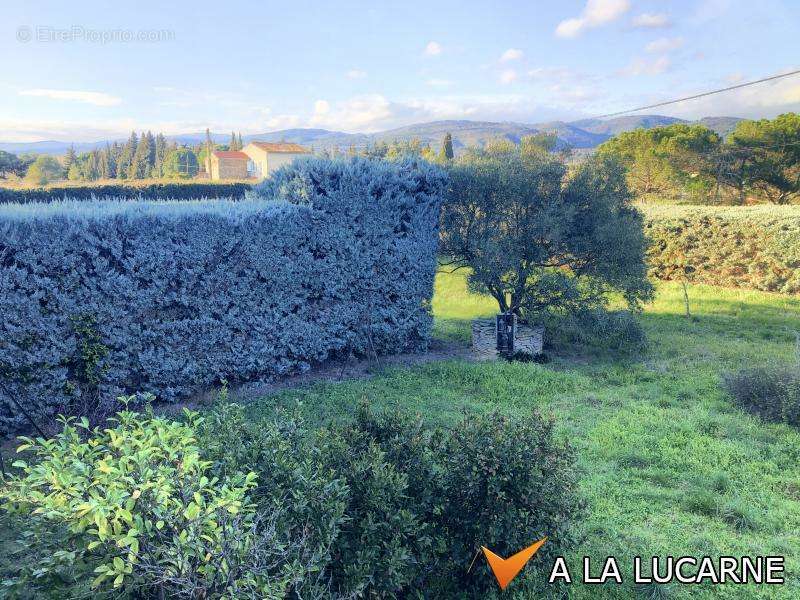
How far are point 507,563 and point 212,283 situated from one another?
5.01m

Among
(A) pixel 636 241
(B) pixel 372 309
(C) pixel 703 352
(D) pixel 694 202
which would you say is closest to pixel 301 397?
(B) pixel 372 309

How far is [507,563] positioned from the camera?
2750 millimetres

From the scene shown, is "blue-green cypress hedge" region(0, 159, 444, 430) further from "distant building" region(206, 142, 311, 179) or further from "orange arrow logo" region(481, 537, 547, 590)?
"distant building" region(206, 142, 311, 179)

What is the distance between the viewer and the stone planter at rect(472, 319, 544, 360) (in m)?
8.98

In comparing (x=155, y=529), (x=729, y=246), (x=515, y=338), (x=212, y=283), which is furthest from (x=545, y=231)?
(x=729, y=246)

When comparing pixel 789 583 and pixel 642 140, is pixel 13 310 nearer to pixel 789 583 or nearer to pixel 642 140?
pixel 789 583

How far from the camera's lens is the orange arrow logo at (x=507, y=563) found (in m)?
2.73

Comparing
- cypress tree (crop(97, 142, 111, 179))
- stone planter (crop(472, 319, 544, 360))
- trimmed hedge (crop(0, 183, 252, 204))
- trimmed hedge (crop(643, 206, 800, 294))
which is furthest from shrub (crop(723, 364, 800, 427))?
cypress tree (crop(97, 142, 111, 179))

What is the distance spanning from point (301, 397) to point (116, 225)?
2825 mm

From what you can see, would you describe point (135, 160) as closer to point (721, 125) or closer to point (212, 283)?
point (721, 125)

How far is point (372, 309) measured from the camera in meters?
8.24

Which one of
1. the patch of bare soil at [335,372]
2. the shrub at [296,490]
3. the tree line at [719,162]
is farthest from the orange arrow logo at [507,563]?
the tree line at [719,162]

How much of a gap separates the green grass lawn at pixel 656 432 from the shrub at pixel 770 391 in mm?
221

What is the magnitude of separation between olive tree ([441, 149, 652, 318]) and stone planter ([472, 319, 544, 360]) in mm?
310
